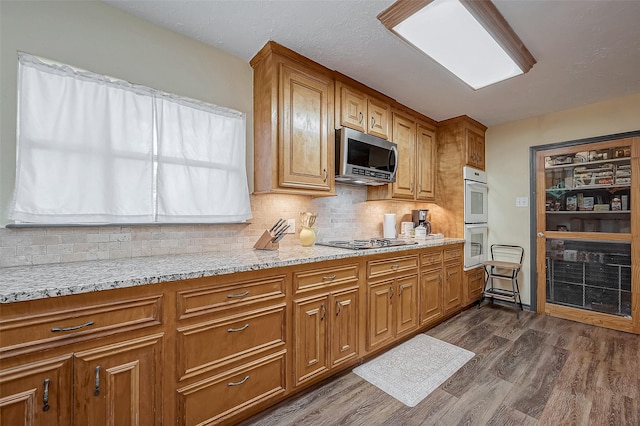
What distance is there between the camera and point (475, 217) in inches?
146

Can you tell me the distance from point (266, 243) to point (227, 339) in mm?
824

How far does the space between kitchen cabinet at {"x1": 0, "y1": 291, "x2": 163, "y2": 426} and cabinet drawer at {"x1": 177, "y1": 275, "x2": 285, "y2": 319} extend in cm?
12

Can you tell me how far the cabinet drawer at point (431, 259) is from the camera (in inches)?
113

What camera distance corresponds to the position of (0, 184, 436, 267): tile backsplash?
151 centimetres

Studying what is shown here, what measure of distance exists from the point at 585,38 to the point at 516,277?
272cm

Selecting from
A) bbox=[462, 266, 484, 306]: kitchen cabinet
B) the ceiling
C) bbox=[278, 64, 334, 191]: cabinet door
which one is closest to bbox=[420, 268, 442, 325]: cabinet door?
bbox=[462, 266, 484, 306]: kitchen cabinet

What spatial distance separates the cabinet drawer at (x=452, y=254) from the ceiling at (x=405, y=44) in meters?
1.68

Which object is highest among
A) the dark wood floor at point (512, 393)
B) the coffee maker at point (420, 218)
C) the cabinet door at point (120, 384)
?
the coffee maker at point (420, 218)

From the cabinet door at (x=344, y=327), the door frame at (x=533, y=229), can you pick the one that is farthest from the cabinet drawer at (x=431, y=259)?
the door frame at (x=533, y=229)

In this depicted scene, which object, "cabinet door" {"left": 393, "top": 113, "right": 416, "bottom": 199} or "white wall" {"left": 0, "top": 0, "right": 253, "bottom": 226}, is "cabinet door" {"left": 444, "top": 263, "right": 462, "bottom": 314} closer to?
"cabinet door" {"left": 393, "top": 113, "right": 416, "bottom": 199}

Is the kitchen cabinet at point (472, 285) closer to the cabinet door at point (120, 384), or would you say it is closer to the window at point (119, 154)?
the window at point (119, 154)

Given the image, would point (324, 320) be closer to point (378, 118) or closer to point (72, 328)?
point (72, 328)

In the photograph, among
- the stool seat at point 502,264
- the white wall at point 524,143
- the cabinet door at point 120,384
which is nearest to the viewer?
the cabinet door at point 120,384

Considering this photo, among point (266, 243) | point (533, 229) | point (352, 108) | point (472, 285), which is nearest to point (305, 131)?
point (352, 108)
